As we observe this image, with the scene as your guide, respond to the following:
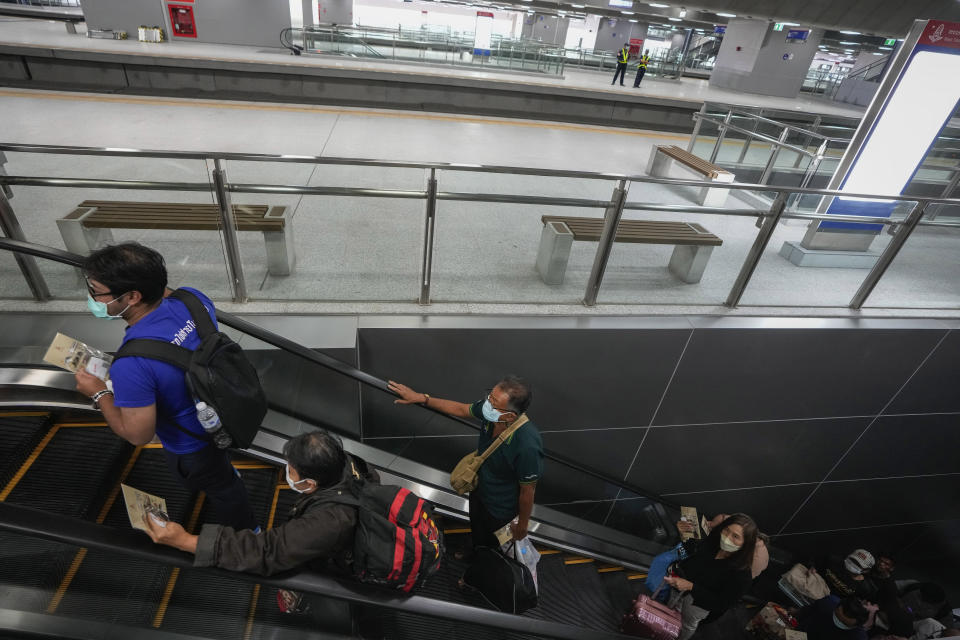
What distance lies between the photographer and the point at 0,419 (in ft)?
8.80

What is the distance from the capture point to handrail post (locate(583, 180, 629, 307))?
3.77 metres

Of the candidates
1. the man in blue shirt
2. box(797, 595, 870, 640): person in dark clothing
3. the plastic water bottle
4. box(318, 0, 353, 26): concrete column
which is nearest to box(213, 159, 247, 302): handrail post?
the man in blue shirt

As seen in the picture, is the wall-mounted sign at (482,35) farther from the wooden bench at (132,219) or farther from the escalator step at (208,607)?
the escalator step at (208,607)

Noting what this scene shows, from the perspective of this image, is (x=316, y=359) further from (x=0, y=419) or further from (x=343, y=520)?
(x=0, y=419)

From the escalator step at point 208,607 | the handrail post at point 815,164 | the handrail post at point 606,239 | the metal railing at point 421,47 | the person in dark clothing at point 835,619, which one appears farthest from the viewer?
the metal railing at point 421,47

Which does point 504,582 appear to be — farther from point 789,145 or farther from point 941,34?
point 789,145

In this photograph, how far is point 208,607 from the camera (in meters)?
2.24

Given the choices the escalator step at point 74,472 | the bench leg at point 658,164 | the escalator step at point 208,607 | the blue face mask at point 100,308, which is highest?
the blue face mask at point 100,308

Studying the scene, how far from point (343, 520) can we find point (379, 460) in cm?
217

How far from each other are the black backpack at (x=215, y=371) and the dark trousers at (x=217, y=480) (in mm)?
160

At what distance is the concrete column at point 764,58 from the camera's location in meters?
18.5

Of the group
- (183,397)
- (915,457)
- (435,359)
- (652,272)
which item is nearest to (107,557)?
(183,397)

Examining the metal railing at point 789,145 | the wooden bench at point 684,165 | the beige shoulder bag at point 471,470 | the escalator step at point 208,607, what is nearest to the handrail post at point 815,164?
the metal railing at point 789,145

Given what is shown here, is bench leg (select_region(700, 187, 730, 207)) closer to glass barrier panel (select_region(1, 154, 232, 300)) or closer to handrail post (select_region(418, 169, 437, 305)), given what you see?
handrail post (select_region(418, 169, 437, 305))
